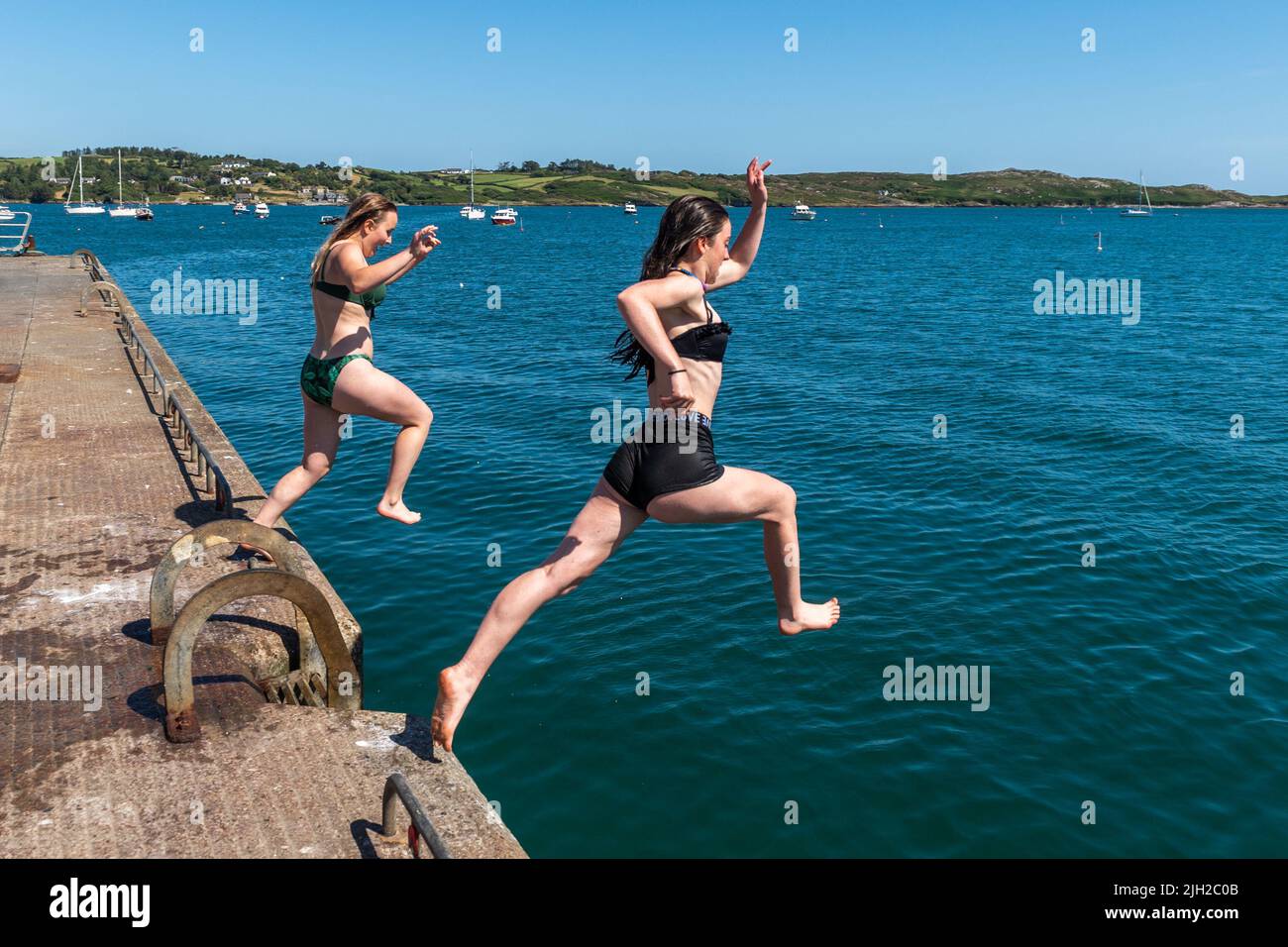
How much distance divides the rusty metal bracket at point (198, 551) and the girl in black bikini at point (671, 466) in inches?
57.9

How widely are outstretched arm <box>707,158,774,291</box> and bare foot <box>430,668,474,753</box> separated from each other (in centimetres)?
203

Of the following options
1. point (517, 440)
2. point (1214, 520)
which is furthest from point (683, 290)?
point (517, 440)

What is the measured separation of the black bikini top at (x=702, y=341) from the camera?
4.42 metres

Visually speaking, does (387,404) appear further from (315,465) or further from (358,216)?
(358,216)

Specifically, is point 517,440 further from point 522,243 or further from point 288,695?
point 522,243

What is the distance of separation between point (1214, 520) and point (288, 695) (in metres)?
14.4

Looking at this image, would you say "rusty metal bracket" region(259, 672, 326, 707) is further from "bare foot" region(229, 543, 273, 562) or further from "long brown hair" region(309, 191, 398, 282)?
"long brown hair" region(309, 191, 398, 282)

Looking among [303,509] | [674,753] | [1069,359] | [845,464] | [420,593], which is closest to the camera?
[674,753]

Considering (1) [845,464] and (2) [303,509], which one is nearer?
(2) [303,509]

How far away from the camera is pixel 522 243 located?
111562 mm

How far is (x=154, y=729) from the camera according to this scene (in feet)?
17.2
